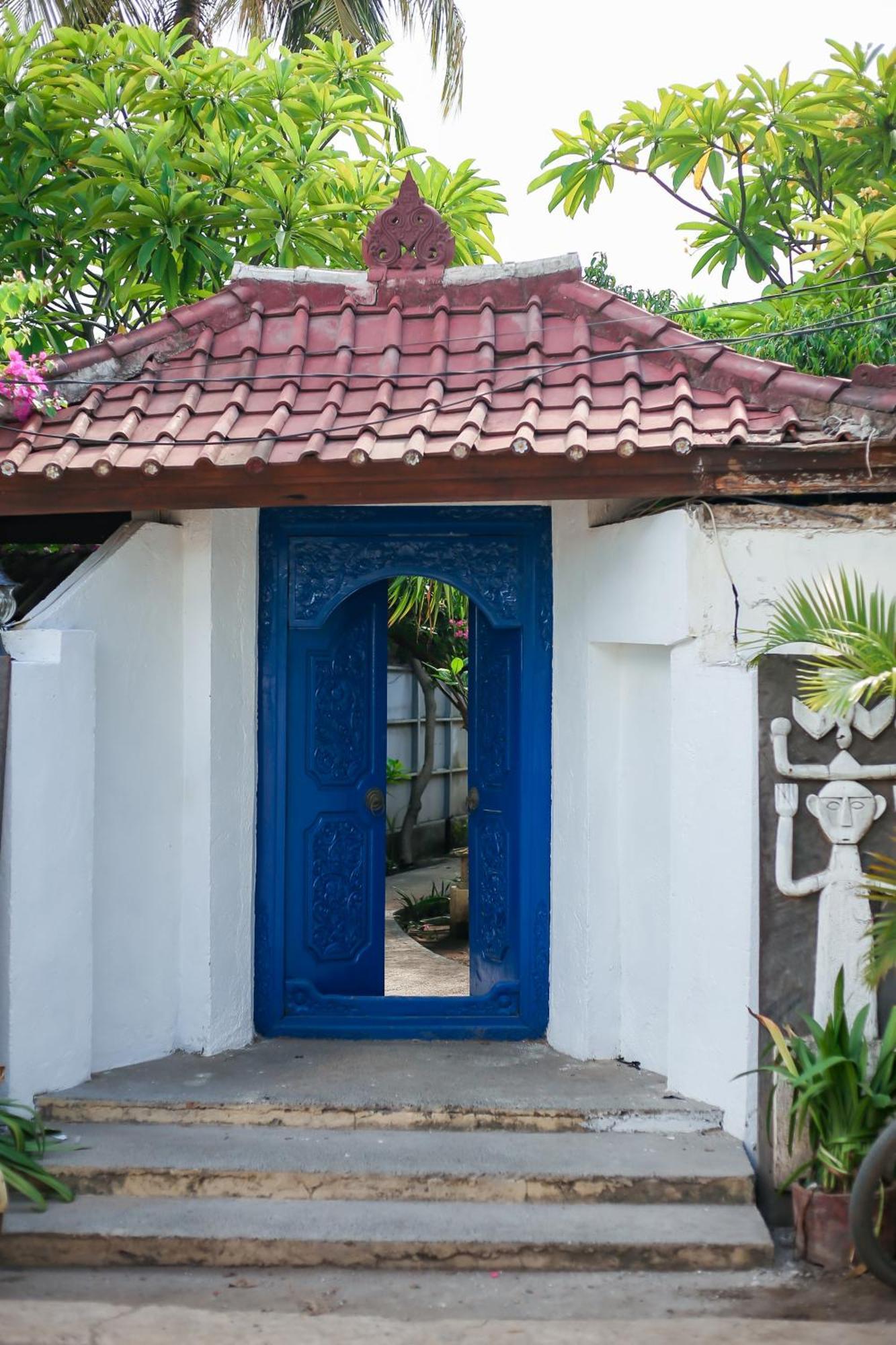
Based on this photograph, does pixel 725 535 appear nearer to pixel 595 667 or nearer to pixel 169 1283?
pixel 595 667

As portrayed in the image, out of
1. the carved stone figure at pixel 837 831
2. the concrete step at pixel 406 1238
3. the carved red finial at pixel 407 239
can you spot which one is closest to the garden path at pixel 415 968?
the concrete step at pixel 406 1238

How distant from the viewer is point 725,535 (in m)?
5.21

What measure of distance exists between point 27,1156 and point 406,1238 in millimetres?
1547

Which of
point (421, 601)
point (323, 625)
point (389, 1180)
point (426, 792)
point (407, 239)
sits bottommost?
point (389, 1180)

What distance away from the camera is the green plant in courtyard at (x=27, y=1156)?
4723 millimetres

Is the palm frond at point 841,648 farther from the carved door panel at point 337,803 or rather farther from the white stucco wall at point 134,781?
the white stucco wall at point 134,781

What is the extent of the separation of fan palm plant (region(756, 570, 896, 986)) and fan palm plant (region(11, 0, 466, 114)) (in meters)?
10.9

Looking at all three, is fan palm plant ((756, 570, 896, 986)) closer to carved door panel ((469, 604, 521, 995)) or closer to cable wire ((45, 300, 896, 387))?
cable wire ((45, 300, 896, 387))

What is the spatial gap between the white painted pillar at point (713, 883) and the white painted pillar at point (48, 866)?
2.54 m

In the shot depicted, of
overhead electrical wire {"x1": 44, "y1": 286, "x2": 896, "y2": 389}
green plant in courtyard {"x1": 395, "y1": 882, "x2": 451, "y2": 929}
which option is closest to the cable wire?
overhead electrical wire {"x1": 44, "y1": 286, "x2": 896, "y2": 389}

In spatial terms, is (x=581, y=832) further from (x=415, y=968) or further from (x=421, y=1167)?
(x=415, y=968)

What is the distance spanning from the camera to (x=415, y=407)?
221 inches

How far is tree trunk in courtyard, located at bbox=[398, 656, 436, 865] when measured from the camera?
13.7 meters

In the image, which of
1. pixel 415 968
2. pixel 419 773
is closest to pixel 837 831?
pixel 415 968
